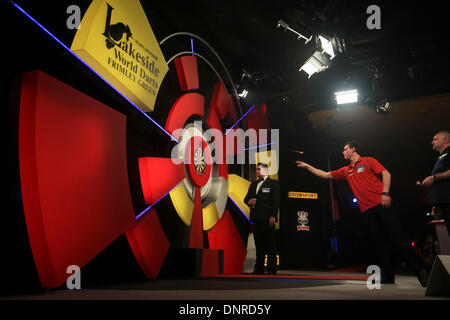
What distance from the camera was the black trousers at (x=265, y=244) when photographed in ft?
14.5

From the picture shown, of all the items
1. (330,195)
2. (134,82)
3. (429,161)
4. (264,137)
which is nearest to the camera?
(134,82)

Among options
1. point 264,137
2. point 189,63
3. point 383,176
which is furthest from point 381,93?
point 189,63

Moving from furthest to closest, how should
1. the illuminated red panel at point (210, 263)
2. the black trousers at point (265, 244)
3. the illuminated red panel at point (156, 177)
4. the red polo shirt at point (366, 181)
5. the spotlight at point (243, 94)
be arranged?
the spotlight at point (243, 94) < the black trousers at point (265, 244) < the illuminated red panel at point (210, 263) < the red polo shirt at point (366, 181) < the illuminated red panel at point (156, 177)

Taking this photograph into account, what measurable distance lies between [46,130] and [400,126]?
31.2ft

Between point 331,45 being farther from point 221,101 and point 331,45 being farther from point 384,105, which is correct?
point 384,105

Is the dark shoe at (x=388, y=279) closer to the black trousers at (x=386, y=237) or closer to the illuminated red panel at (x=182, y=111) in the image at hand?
the black trousers at (x=386, y=237)

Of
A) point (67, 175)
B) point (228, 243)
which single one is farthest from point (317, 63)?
point (67, 175)

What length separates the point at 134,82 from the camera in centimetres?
306

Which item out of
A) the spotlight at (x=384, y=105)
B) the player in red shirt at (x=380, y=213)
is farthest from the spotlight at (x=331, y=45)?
the player in red shirt at (x=380, y=213)

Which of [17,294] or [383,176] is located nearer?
[17,294]

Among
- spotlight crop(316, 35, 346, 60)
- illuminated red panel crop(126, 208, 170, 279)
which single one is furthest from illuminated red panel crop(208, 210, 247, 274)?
spotlight crop(316, 35, 346, 60)

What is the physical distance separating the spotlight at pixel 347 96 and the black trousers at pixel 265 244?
3.82 meters

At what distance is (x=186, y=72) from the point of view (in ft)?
13.8

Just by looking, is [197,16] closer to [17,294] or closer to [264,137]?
[264,137]
